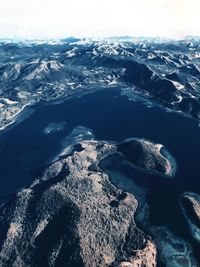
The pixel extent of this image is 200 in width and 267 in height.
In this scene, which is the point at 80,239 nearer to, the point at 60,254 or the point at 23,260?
the point at 60,254

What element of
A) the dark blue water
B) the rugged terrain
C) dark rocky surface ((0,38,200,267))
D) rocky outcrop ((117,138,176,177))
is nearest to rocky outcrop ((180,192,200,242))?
dark rocky surface ((0,38,200,267))

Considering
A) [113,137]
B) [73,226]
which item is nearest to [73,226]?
[73,226]

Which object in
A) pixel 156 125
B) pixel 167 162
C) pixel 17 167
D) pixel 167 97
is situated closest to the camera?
pixel 167 162

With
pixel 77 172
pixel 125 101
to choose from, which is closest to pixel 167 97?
pixel 125 101

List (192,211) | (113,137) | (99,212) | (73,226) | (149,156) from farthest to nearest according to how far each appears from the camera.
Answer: (113,137) < (149,156) < (192,211) < (99,212) < (73,226)

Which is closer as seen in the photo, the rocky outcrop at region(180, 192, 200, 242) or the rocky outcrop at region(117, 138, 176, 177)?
the rocky outcrop at region(180, 192, 200, 242)

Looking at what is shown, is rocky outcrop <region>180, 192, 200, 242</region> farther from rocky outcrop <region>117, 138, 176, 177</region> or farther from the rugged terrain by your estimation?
rocky outcrop <region>117, 138, 176, 177</region>

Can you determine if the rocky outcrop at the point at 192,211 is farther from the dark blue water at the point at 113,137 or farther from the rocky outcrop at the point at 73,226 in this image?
the rocky outcrop at the point at 73,226

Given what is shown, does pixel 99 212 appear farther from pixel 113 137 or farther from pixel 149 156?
→ pixel 113 137
